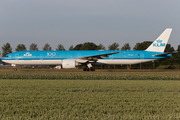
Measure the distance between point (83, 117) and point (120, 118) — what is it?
3.12 ft

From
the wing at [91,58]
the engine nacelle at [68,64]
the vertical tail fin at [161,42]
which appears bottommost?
the engine nacelle at [68,64]

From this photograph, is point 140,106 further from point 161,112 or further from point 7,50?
point 7,50

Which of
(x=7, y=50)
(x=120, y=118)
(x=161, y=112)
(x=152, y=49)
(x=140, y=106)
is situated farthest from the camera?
(x=7, y=50)

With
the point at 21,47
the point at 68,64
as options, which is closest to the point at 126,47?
the point at 21,47

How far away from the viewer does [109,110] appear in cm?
627

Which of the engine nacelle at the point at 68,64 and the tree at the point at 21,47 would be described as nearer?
the engine nacelle at the point at 68,64

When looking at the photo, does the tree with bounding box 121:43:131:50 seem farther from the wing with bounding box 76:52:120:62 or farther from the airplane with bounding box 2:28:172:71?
→ the wing with bounding box 76:52:120:62

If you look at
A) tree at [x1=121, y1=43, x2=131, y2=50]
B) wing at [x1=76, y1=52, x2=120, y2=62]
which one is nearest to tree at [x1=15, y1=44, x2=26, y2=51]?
tree at [x1=121, y1=43, x2=131, y2=50]

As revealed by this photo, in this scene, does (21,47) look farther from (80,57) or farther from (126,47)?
(80,57)

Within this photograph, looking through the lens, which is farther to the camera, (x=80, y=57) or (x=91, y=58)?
(x=80, y=57)

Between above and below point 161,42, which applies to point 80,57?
below

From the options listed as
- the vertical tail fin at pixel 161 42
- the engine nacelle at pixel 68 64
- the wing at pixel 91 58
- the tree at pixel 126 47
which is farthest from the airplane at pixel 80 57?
the tree at pixel 126 47

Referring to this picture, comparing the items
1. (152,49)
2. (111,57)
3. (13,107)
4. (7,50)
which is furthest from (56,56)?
(7,50)

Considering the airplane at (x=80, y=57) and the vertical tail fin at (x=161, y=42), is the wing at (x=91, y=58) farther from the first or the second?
the vertical tail fin at (x=161, y=42)
